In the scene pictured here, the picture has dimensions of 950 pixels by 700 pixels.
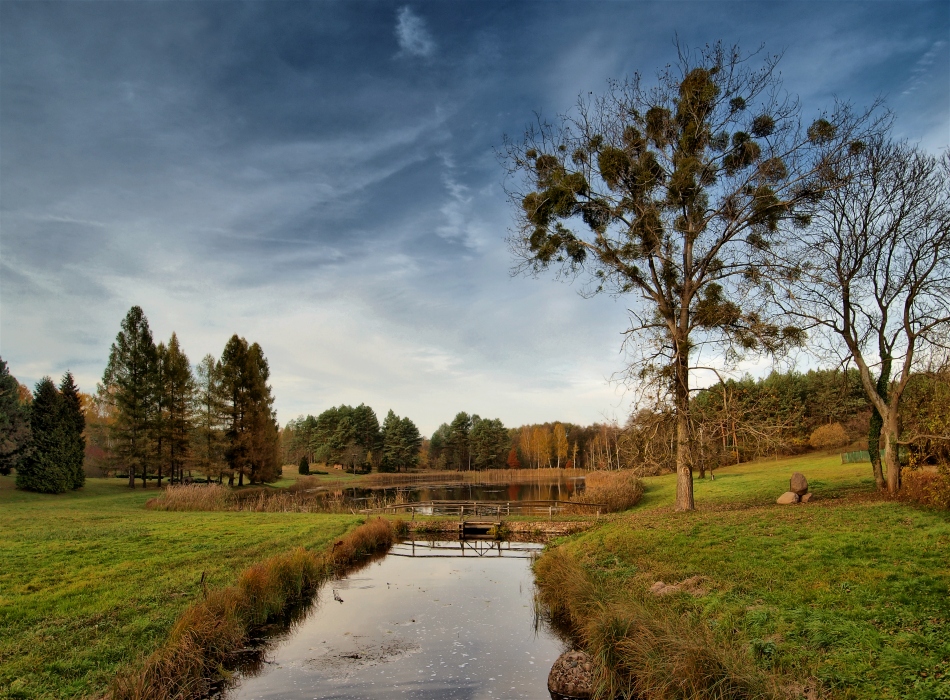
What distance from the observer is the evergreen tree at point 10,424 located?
31.4 metres

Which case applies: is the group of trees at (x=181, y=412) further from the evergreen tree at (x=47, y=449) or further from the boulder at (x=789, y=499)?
the boulder at (x=789, y=499)

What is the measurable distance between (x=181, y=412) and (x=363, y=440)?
4320 centimetres

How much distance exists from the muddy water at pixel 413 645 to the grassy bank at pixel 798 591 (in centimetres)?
123

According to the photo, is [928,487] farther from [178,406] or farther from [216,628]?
[178,406]

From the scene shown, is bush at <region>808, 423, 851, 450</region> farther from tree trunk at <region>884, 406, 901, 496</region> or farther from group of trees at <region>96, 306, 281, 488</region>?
group of trees at <region>96, 306, 281, 488</region>

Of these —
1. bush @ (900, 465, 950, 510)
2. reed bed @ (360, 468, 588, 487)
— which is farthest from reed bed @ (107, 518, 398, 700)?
reed bed @ (360, 468, 588, 487)

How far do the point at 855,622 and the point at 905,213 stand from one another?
16.1 m

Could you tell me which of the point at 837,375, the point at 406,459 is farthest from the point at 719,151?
the point at 406,459

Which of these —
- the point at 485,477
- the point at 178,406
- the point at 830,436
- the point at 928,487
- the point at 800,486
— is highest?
the point at 178,406

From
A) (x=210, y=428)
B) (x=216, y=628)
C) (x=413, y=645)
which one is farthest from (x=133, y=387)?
(x=413, y=645)

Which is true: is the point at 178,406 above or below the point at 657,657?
above

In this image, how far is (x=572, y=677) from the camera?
7438mm

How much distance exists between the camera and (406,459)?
8356 centimetres

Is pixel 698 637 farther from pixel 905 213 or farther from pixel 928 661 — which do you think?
pixel 905 213
